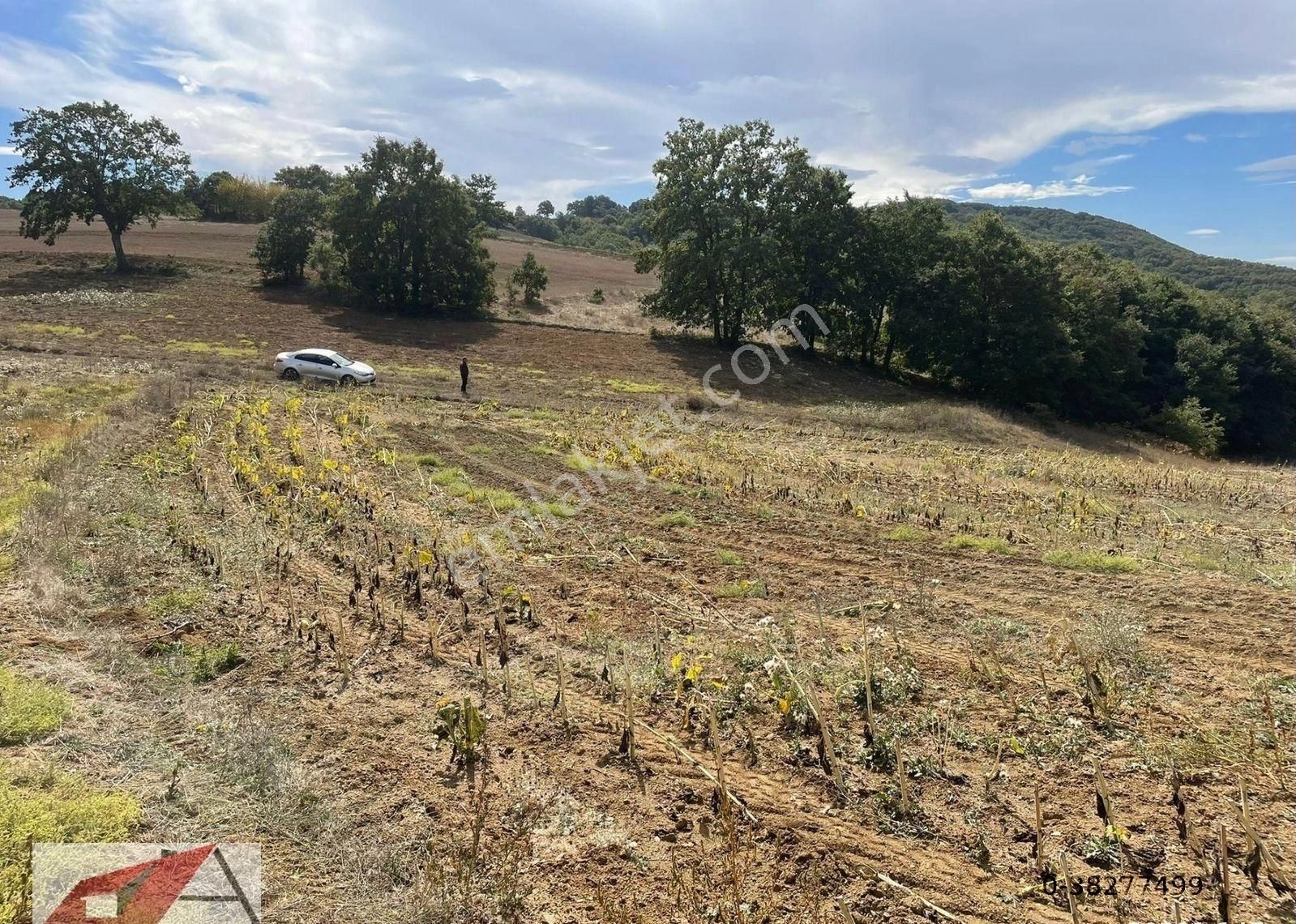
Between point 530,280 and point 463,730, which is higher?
point 530,280

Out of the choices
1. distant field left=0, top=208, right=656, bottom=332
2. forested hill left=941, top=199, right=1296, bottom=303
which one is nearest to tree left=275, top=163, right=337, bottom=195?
distant field left=0, top=208, right=656, bottom=332

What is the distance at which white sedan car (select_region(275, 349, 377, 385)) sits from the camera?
2131cm

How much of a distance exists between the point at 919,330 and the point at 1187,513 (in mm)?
21747

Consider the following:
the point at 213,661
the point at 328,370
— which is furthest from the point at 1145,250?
the point at 213,661

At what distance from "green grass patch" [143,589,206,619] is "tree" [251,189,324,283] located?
3783 centimetres

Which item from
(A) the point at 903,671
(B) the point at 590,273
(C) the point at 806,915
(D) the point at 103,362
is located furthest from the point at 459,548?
(B) the point at 590,273

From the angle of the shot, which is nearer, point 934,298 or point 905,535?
point 905,535

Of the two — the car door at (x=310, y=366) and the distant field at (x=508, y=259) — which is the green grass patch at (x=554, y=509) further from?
the distant field at (x=508, y=259)

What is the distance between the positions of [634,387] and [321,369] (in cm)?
1066

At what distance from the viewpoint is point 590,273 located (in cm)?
5772

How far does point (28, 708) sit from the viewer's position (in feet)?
15.9

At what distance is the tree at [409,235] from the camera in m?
36.1

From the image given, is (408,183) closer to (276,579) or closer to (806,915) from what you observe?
(276,579)

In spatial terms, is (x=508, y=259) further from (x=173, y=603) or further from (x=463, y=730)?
(x=463, y=730)
